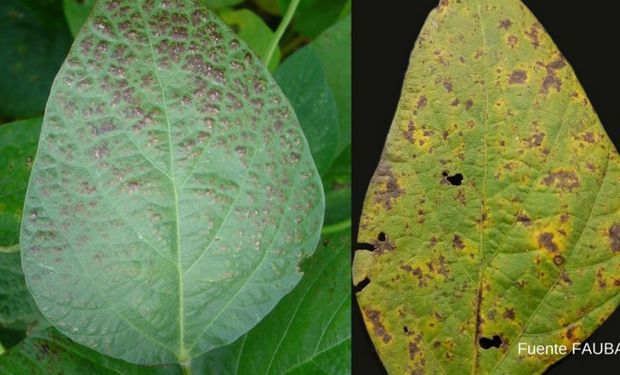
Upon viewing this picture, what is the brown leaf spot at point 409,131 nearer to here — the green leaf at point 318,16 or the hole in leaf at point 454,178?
the hole in leaf at point 454,178

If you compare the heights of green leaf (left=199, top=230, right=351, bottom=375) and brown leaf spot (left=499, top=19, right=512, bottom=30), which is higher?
brown leaf spot (left=499, top=19, right=512, bottom=30)

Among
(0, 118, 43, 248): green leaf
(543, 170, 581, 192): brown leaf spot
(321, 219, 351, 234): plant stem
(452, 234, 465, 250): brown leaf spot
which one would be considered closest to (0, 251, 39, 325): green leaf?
(0, 118, 43, 248): green leaf

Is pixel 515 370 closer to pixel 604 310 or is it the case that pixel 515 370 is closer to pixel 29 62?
pixel 604 310

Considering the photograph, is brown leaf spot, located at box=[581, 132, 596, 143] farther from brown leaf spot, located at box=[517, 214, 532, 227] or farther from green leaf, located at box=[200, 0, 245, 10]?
green leaf, located at box=[200, 0, 245, 10]

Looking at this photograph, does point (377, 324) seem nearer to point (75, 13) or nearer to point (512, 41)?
point (512, 41)

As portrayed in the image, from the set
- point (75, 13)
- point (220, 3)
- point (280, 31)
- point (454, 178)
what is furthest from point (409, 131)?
point (75, 13)

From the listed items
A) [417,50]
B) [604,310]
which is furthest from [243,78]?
[604,310]
